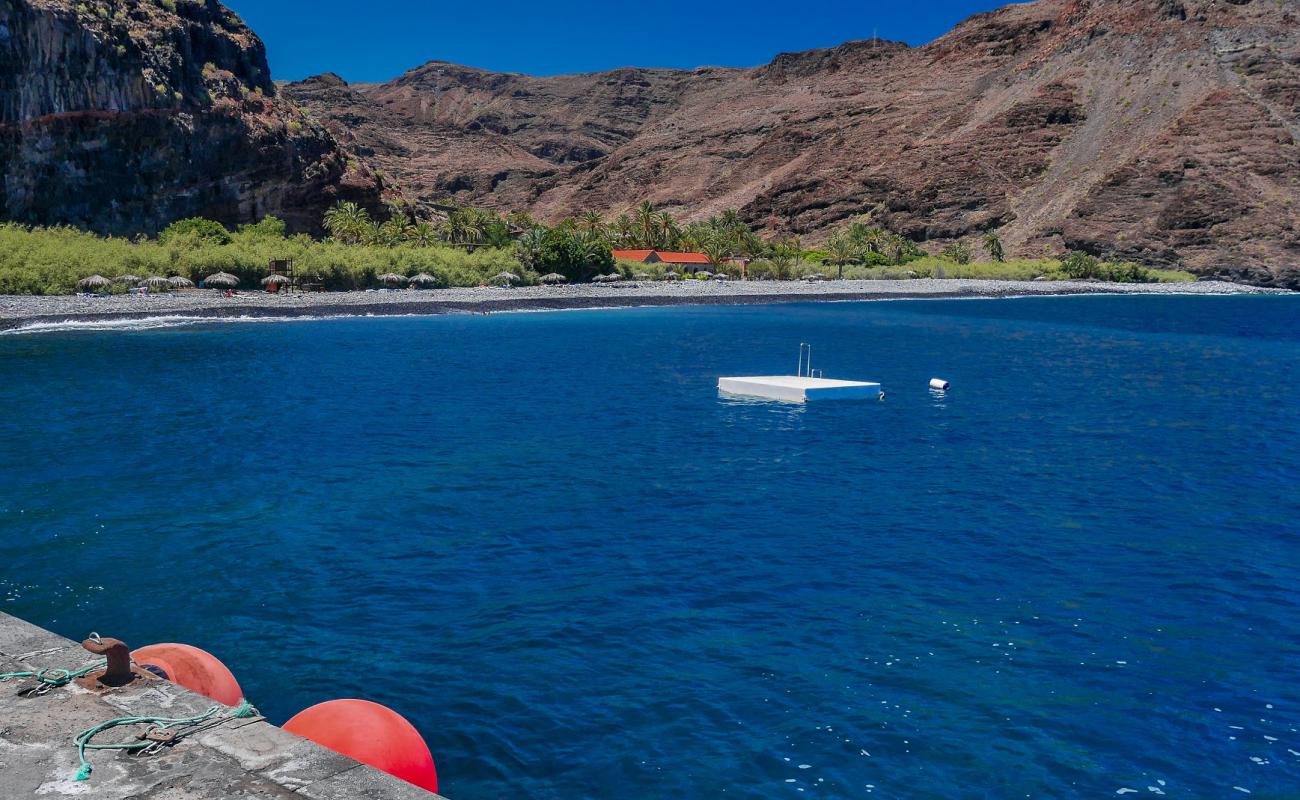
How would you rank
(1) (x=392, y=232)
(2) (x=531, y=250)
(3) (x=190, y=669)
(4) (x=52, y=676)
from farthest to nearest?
(2) (x=531, y=250), (1) (x=392, y=232), (3) (x=190, y=669), (4) (x=52, y=676)

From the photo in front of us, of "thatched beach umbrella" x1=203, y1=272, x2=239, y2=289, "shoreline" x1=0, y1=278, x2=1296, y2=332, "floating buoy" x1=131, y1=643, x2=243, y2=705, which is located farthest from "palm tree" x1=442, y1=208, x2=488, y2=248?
"floating buoy" x1=131, y1=643, x2=243, y2=705

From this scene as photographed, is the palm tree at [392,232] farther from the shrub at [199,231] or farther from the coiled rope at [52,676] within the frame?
the coiled rope at [52,676]

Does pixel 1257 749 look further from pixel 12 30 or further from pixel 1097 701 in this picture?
pixel 12 30

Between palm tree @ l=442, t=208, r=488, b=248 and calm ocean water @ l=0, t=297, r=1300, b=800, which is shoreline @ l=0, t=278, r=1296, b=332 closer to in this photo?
palm tree @ l=442, t=208, r=488, b=248

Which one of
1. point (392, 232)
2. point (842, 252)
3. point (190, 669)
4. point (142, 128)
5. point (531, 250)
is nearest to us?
point (190, 669)

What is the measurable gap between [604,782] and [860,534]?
8860 mm

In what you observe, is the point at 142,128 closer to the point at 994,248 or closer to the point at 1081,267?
the point at 994,248

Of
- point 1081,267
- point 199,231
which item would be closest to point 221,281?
point 199,231

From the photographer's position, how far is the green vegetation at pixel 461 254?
6875 cm

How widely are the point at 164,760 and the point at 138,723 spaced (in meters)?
0.64

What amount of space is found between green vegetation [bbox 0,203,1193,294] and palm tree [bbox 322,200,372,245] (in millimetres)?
128

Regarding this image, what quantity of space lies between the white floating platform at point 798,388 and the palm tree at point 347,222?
206ft

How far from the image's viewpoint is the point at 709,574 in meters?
14.5

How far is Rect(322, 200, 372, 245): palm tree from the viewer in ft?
294
